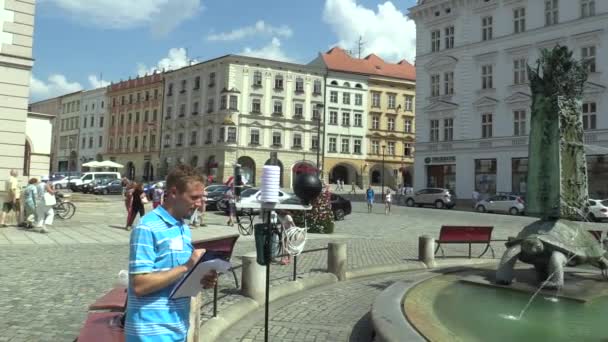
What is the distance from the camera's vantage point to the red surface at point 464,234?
12836 millimetres

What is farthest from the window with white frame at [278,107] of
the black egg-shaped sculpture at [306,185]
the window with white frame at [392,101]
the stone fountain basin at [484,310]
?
the stone fountain basin at [484,310]

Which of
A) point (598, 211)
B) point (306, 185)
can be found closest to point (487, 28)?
point (598, 211)

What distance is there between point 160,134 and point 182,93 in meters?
6.84

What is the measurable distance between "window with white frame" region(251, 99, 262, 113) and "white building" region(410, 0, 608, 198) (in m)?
23.8

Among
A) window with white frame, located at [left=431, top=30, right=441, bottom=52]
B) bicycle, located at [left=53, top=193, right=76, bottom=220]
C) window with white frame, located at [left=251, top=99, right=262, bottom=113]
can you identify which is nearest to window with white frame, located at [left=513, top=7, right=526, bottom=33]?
window with white frame, located at [left=431, top=30, right=441, bottom=52]

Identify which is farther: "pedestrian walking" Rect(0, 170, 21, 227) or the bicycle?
the bicycle

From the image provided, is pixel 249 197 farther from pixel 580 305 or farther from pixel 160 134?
pixel 160 134

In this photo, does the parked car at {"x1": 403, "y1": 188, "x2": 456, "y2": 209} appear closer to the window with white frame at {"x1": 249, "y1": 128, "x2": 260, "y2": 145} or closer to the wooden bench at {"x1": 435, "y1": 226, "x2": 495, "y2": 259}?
the wooden bench at {"x1": 435, "y1": 226, "x2": 495, "y2": 259}

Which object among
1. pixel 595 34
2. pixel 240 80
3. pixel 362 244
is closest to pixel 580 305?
pixel 362 244

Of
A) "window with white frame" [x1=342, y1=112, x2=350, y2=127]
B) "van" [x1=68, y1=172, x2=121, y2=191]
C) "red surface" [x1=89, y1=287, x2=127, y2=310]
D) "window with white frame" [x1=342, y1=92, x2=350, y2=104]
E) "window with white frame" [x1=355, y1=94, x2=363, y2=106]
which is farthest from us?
"window with white frame" [x1=355, y1=94, x2=363, y2=106]

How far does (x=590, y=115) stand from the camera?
3538cm

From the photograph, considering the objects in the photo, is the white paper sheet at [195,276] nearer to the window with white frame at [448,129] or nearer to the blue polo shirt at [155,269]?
the blue polo shirt at [155,269]

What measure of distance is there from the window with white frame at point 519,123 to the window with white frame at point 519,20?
20.1ft

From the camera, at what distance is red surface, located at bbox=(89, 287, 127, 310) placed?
4.49 m
